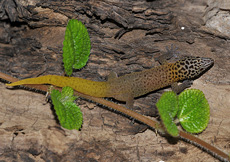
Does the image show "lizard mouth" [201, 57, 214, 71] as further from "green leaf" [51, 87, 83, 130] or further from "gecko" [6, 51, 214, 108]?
"green leaf" [51, 87, 83, 130]

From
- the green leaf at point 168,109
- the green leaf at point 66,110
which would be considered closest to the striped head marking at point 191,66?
the green leaf at point 168,109

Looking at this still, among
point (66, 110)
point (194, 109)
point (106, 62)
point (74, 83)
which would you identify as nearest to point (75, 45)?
point (74, 83)

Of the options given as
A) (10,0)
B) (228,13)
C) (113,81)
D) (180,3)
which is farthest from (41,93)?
(228,13)

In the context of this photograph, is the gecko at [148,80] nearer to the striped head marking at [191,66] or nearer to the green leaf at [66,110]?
the striped head marking at [191,66]

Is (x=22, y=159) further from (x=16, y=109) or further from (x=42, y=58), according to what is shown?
(x=42, y=58)

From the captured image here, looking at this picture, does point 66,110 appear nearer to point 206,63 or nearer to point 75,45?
point 75,45

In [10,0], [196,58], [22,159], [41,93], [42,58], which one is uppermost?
[10,0]
